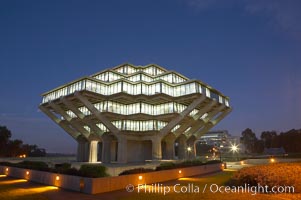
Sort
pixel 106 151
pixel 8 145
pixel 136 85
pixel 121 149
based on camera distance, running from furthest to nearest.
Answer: pixel 8 145 < pixel 106 151 < pixel 136 85 < pixel 121 149

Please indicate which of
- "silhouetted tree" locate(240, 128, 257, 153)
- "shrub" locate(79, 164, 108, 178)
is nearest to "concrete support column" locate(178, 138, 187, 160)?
"shrub" locate(79, 164, 108, 178)

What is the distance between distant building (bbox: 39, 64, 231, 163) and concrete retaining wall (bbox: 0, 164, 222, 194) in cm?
1883

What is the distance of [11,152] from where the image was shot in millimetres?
66438

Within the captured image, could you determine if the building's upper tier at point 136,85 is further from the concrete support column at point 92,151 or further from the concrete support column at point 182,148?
the concrete support column at point 92,151

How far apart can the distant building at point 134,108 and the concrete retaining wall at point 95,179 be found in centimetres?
1883

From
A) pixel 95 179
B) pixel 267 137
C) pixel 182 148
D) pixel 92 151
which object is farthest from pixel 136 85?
pixel 267 137

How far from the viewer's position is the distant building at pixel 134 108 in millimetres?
42500

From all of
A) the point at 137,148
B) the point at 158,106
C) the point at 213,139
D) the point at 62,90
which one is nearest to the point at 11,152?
the point at 62,90

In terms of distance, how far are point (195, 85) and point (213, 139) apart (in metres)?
106

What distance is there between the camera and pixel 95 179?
14391mm

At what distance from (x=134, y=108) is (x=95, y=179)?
3211cm

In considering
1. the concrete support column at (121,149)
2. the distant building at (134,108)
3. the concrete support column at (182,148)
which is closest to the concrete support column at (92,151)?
the distant building at (134,108)

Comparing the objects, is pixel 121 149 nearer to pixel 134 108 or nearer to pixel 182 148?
pixel 134 108

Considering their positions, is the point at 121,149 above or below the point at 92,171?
below
